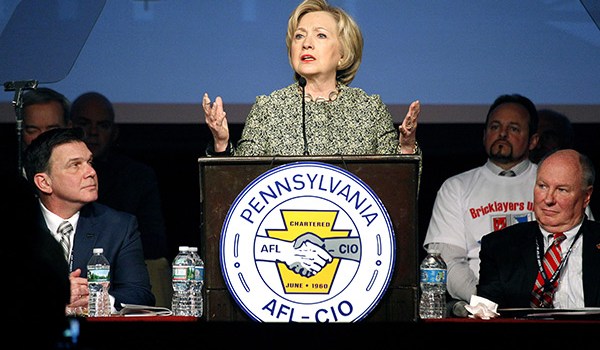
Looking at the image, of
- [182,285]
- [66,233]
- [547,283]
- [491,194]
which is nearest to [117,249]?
[66,233]

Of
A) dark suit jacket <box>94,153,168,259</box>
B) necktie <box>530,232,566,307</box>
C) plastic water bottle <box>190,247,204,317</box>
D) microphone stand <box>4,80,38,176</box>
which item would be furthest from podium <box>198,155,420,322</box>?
dark suit jacket <box>94,153,168,259</box>

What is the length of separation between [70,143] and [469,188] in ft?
5.17

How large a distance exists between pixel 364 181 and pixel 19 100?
229cm

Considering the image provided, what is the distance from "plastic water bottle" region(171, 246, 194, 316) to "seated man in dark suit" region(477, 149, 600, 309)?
37.2 inches

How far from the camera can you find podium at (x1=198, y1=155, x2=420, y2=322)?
2.35 m

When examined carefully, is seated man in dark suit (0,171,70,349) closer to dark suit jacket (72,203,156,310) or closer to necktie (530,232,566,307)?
dark suit jacket (72,203,156,310)

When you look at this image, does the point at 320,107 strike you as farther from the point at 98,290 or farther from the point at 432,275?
the point at 98,290

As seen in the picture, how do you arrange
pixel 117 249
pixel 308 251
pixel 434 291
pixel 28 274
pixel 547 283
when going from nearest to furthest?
pixel 28 274, pixel 308 251, pixel 434 291, pixel 547 283, pixel 117 249

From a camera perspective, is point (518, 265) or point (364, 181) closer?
point (364, 181)

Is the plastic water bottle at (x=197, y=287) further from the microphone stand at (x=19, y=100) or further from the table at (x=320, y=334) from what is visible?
the microphone stand at (x=19, y=100)

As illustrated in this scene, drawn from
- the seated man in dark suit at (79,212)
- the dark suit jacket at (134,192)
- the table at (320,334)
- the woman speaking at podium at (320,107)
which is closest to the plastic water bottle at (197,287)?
the woman speaking at podium at (320,107)

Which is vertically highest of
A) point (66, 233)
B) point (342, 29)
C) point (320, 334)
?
point (342, 29)

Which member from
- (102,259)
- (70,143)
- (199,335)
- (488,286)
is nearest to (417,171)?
(199,335)

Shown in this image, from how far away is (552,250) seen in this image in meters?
3.39
